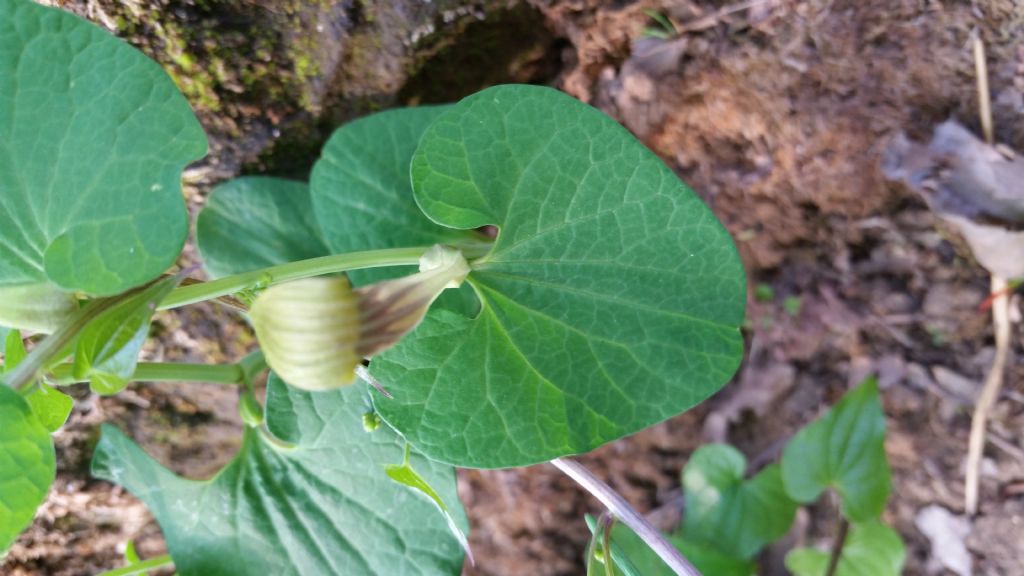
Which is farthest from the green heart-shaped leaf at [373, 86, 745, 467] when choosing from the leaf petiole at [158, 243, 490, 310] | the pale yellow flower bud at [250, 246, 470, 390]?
the pale yellow flower bud at [250, 246, 470, 390]

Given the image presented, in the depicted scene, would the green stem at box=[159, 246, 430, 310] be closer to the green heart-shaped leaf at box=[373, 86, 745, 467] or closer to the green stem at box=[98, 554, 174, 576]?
the green heart-shaped leaf at box=[373, 86, 745, 467]

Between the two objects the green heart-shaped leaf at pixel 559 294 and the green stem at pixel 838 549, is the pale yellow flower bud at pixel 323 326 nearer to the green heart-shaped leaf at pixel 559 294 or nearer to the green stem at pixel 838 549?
the green heart-shaped leaf at pixel 559 294

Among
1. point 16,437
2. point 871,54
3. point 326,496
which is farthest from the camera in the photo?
point 871,54

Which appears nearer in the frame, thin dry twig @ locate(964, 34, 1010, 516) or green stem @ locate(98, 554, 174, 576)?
green stem @ locate(98, 554, 174, 576)

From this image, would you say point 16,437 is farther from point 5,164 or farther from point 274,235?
point 274,235

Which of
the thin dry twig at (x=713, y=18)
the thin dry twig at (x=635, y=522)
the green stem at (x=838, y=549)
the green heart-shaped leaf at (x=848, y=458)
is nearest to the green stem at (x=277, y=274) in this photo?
the thin dry twig at (x=635, y=522)

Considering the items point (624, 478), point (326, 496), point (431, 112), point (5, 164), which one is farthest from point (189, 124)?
point (624, 478)

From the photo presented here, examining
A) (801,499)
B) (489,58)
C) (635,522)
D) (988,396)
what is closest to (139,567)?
(635,522)
